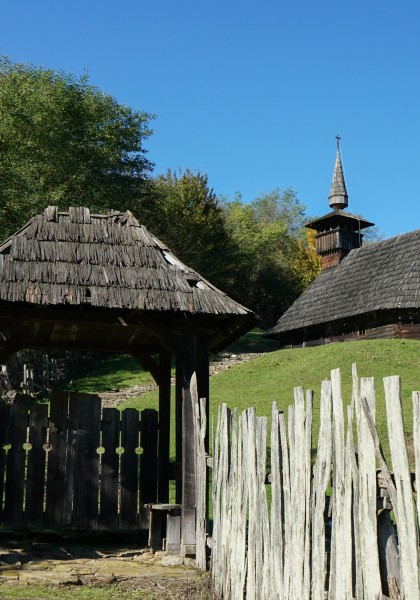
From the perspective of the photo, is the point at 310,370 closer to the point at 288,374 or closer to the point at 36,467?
the point at 288,374

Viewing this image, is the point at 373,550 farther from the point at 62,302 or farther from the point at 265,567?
the point at 62,302

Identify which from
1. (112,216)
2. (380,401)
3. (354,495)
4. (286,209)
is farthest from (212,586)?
(286,209)

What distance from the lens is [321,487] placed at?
13.5 feet

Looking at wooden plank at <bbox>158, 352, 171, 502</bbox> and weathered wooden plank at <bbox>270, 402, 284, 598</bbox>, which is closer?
weathered wooden plank at <bbox>270, 402, 284, 598</bbox>

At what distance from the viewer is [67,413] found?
888 centimetres

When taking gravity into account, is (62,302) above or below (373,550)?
above

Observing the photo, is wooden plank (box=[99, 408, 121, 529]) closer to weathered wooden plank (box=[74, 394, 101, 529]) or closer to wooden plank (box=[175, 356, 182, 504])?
weathered wooden plank (box=[74, 394, 101, 529])

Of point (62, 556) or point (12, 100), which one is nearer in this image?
point (62, 556)

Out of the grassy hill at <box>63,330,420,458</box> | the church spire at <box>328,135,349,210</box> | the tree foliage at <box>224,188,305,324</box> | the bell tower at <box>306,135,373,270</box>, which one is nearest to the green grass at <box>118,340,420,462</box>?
the grassy hill at <box>63,330,420,458</box>

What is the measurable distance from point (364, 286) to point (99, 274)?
84.0ft

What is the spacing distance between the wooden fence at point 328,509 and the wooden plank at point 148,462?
296 cm

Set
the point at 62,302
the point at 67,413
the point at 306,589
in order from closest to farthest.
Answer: the point at 306,589, the point at 62,302, the point at 67,413

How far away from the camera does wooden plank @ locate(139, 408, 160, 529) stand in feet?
29.5

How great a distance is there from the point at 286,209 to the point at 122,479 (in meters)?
61.5
